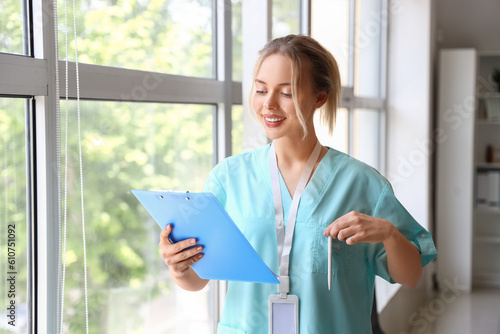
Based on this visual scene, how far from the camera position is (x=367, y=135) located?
4.64 metres

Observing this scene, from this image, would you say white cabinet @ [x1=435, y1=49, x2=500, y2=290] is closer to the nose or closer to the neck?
the neck

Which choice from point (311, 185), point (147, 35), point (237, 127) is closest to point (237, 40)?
point (237, 127)

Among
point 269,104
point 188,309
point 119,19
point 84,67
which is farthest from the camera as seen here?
point 188,309

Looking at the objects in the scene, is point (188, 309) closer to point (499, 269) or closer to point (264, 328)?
point (264, 328)

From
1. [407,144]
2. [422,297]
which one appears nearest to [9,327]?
[407,144]

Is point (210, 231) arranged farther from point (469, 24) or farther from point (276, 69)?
point (469, 24)

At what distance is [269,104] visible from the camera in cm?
131

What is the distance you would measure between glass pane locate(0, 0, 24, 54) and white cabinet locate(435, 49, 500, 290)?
188 inches

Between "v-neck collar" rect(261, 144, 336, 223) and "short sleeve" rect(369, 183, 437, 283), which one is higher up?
"v-neck collar" rect(261, 144, 336, 223)

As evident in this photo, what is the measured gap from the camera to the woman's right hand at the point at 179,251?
1206mm

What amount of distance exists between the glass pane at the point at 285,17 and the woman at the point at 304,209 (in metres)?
1.50

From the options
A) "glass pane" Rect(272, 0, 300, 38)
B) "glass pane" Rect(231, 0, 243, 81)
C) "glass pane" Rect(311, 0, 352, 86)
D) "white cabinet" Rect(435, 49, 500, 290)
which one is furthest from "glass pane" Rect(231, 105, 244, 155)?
"white cabinet" Rect(435, 49, 500, 290)

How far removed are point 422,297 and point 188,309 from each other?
3.61 metres

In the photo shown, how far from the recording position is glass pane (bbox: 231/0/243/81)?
7.54ft
